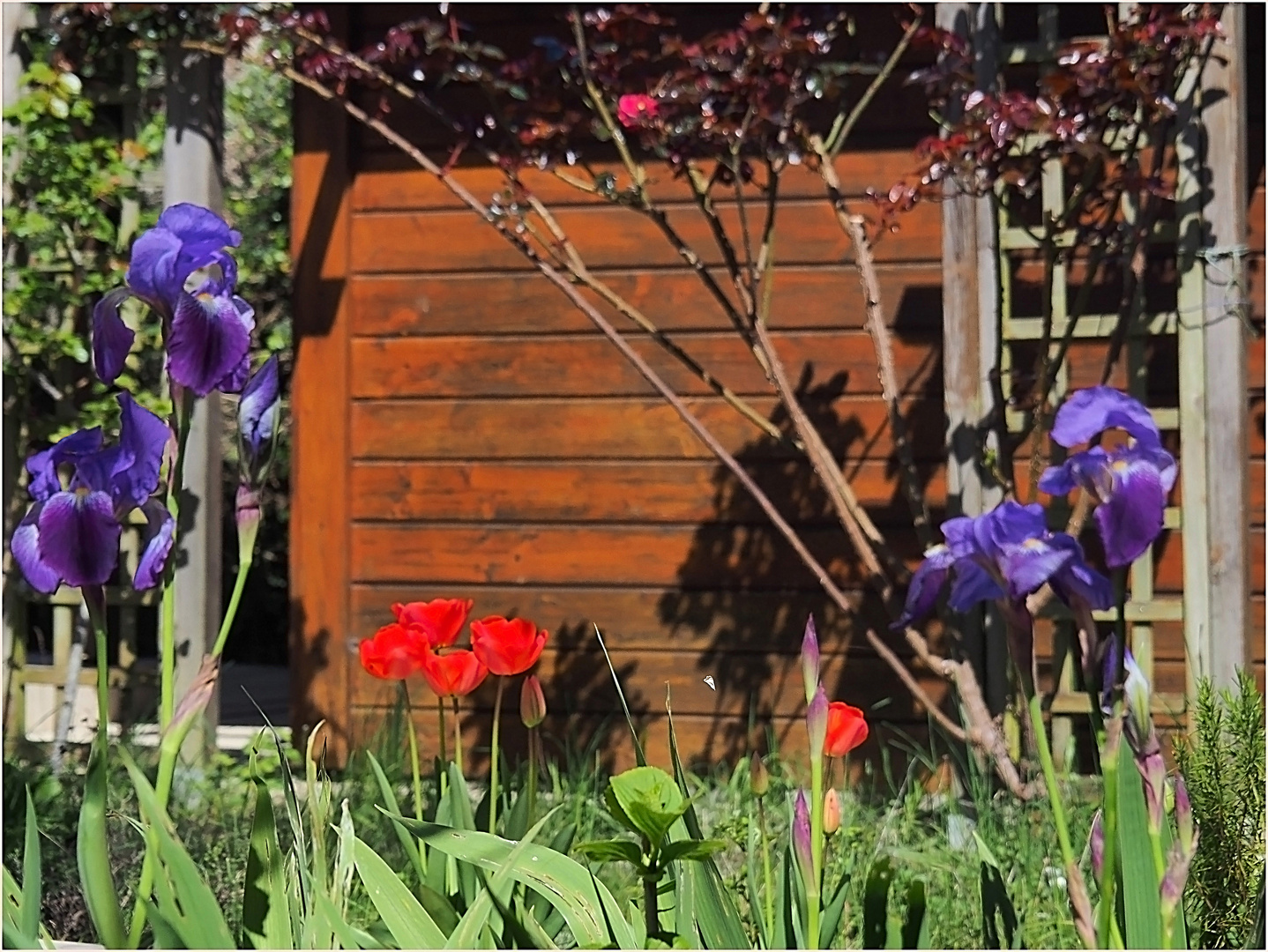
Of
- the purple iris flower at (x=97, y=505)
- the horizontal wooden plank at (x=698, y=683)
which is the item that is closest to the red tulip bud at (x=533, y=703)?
the purple iris flower at (x=97, y=505)

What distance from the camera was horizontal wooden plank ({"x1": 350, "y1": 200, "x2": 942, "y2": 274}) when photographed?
11.3 ft

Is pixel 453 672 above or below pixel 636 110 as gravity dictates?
below

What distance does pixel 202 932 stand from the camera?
106 cm

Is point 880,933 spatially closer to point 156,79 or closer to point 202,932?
point 202,932

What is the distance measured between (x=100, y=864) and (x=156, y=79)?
3057 millimetres

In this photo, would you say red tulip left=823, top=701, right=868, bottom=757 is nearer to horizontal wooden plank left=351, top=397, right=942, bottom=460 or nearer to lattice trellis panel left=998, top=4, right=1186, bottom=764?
lattice trellis panel left=998, top=4, right=1186, bottom=764

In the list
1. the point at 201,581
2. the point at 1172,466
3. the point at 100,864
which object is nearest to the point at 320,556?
the point at 201,581

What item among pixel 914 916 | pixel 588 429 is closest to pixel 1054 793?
pixel 914 916

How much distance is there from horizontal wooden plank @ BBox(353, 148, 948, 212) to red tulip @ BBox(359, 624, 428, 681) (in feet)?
6.06

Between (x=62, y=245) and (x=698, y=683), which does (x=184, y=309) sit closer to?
(x=698, y=683)

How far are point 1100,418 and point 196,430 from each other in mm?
2926

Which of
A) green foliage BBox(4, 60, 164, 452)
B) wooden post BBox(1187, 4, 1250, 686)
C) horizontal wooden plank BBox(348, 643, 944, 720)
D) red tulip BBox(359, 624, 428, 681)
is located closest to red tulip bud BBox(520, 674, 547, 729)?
red tulip BBox(359, 624, 428, 681)

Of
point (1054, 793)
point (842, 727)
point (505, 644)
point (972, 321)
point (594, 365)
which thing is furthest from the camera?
point (594, 365)

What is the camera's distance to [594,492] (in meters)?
3.60
